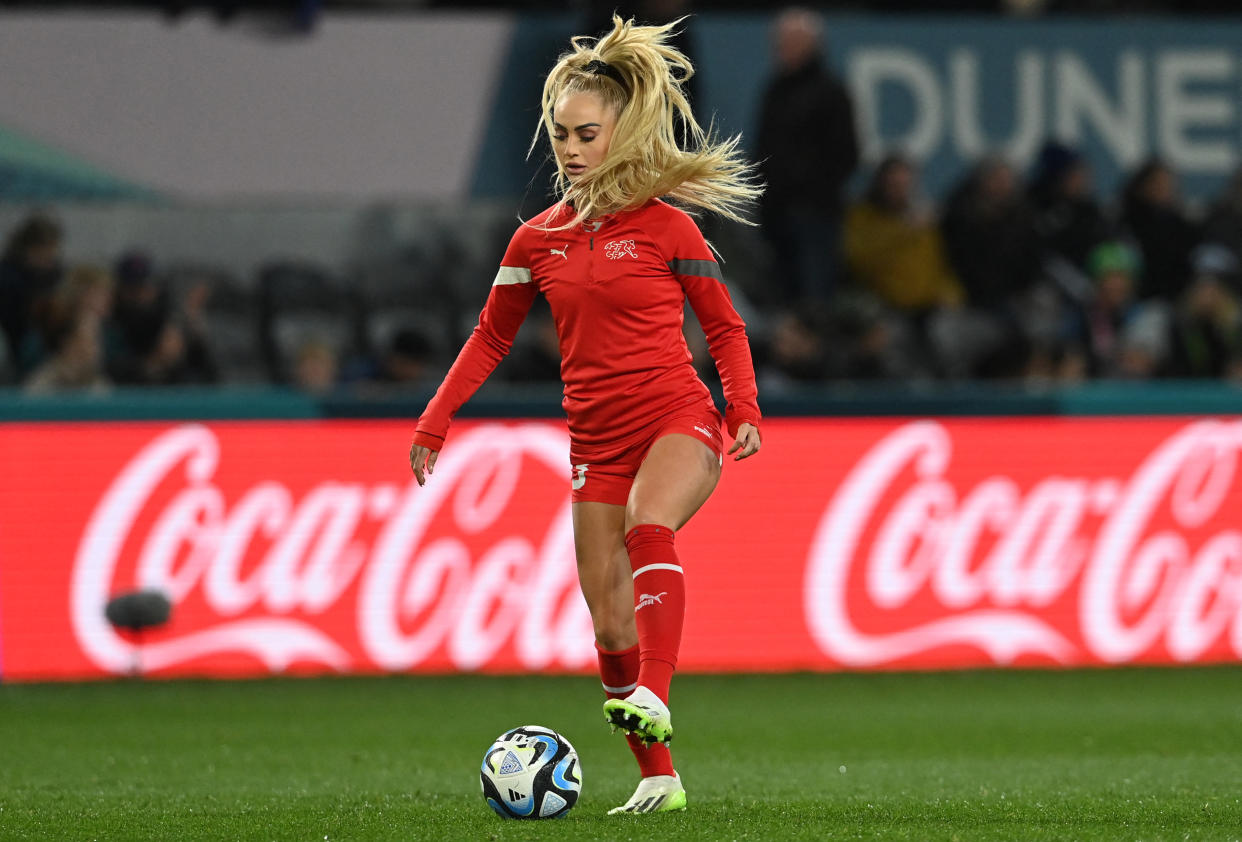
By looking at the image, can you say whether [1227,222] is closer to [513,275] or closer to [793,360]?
[793,360]

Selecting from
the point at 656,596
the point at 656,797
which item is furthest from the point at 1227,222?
the point at 656,596

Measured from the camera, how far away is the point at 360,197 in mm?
13195

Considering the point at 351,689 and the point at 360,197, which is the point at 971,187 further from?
the point at 351,689

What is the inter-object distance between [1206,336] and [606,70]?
7872 millimetres

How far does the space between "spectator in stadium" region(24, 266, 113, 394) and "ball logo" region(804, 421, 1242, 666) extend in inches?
169

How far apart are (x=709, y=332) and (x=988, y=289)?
311 inches

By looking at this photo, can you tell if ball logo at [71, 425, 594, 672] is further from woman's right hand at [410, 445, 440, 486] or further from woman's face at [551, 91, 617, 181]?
woman's face at [551, 91, 617, 181]

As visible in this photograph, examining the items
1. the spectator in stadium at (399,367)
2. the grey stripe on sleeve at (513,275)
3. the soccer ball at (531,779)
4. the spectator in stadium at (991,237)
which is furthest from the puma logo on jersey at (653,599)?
the spectator in stadium at (991,237)

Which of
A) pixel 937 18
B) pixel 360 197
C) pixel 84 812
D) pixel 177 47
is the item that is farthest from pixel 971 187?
pixel 84 812

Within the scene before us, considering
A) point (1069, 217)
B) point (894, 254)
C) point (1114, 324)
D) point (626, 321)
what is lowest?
point (1114, 324)

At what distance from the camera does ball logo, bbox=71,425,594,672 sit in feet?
33.9

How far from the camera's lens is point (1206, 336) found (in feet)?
40.5

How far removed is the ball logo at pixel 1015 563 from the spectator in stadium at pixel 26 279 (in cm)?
488

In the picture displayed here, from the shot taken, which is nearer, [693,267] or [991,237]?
[693,267]
